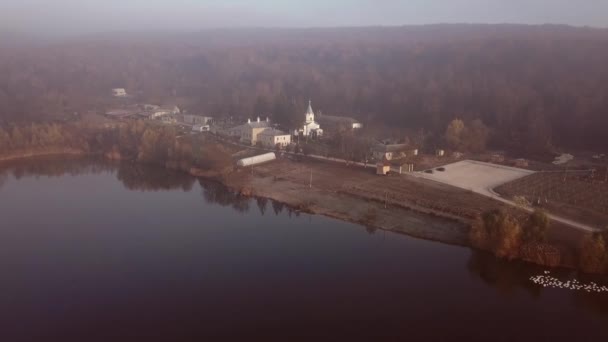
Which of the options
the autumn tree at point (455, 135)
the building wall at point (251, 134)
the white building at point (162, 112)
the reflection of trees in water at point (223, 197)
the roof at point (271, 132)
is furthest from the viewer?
the white building at point (162, 112)

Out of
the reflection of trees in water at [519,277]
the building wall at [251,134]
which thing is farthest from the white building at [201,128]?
the reflection of trees in water at [519,277]

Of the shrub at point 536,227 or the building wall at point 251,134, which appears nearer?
the shrub at point 536,227

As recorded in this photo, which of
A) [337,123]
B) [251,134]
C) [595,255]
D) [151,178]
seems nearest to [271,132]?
[251,134]

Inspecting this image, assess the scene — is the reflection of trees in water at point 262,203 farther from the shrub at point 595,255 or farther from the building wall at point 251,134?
the shrub at point 595,255

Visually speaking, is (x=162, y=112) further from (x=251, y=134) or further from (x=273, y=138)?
(x=273, y=138)

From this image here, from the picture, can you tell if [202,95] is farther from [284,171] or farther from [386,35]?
[386,35]

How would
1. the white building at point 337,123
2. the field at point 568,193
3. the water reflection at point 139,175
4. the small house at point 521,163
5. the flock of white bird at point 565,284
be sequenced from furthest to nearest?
1. the white building at point 337,123
2. the small house at point 521,163
3. the water reflection at point 139,175
4. the field at point 568,193
5. the flock of white bird at point 565,284
